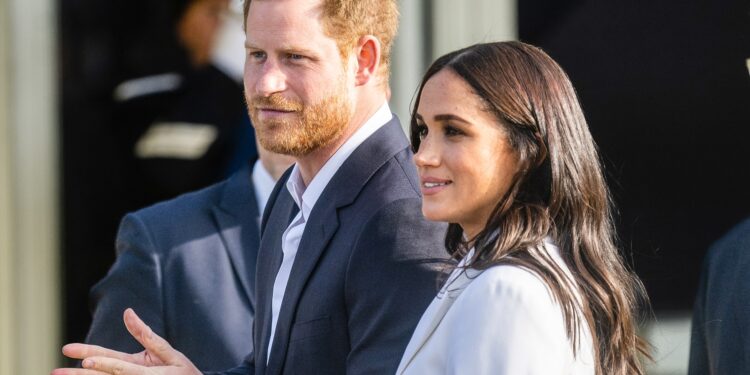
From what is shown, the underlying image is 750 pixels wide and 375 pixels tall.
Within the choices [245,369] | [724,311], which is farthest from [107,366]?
[724,311]

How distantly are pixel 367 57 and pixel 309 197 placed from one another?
31cm

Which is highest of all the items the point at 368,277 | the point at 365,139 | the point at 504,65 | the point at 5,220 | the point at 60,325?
the point at 504,65

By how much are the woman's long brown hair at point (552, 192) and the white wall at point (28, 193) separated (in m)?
2.98

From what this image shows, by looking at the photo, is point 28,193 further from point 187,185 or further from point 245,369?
point 245,369

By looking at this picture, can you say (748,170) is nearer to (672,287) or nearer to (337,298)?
(672,287)

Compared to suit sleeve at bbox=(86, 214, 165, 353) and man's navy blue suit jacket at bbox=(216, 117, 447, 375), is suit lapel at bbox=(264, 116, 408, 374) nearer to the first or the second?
man's navy blue suit jacket at bbox=(216, 117, 447, 375)

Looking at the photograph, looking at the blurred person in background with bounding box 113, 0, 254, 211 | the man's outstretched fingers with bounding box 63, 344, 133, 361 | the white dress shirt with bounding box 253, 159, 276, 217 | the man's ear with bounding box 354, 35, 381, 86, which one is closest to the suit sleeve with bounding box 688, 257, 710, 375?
the man's ear with bounding box 354, 35, 381, 86

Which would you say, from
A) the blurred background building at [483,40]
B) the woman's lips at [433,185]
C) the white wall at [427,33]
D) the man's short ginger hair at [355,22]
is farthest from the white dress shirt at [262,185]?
the woman's lips at [433,185]

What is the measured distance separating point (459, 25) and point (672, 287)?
52.7 inches

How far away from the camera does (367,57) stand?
2682 millimetres

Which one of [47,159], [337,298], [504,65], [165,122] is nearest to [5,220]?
[47,159]

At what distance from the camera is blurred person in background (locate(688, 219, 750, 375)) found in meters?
2.86

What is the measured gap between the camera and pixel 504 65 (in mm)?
2105

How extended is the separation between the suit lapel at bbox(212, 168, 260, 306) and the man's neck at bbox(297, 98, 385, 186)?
2.32 ft
